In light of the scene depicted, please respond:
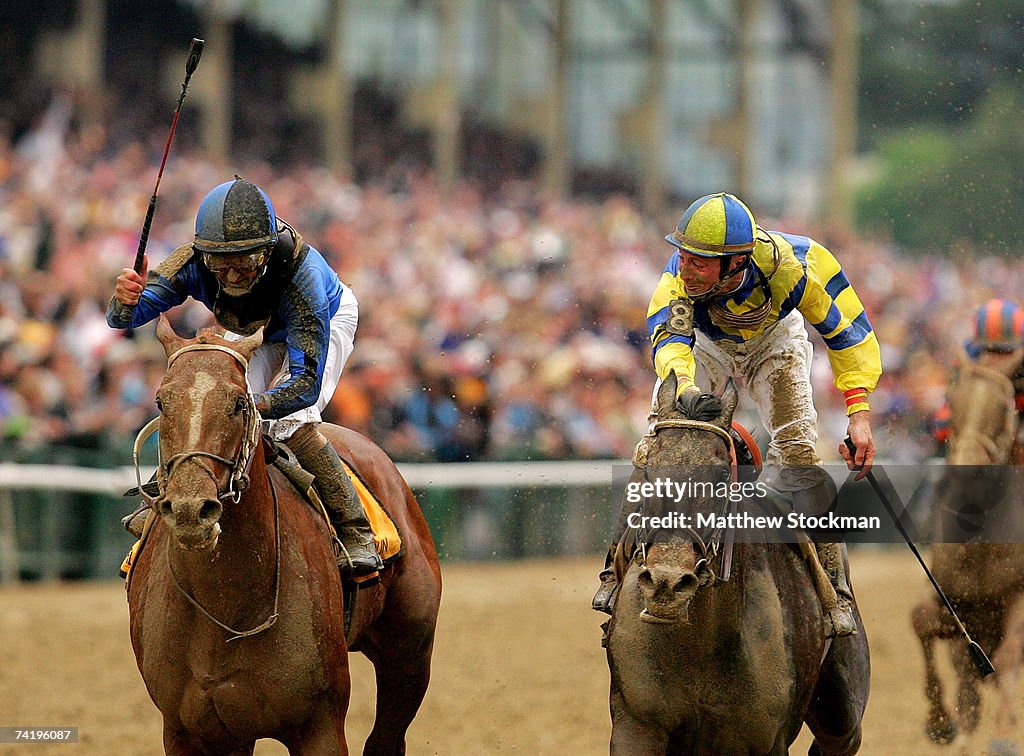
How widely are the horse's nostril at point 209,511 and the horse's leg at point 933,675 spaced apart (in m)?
4.31

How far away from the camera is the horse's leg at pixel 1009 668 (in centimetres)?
777

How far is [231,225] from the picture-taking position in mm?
5578

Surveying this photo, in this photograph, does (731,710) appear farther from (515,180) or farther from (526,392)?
(515,180)

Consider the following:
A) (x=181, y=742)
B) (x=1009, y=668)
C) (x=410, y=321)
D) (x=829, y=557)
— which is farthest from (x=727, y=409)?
(x=410, y=321)

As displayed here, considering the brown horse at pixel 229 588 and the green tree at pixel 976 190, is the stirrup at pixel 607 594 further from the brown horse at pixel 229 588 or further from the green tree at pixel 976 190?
the green tree at pixel 976 190

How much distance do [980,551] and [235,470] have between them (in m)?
4.27

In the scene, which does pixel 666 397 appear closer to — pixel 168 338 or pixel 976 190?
pixel 168 338

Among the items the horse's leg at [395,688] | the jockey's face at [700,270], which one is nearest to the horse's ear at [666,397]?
the jockey's face at [700,270]

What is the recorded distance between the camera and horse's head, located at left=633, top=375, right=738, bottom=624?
4.86 m

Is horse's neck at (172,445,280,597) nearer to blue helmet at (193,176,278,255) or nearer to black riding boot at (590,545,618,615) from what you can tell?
blue helmet at (193,176,278,255)

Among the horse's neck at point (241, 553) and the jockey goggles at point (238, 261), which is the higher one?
the jockey goggles at point (238, 261)

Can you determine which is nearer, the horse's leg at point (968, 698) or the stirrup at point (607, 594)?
the stirrup at point (607, 594)

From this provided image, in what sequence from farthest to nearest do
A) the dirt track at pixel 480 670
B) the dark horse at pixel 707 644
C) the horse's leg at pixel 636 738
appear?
1. the dirt track at pixel 480 670
2. the horse's leg at pixel 636 738
3. the dark horse at pixel 707 644

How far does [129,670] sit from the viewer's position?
401 inches
